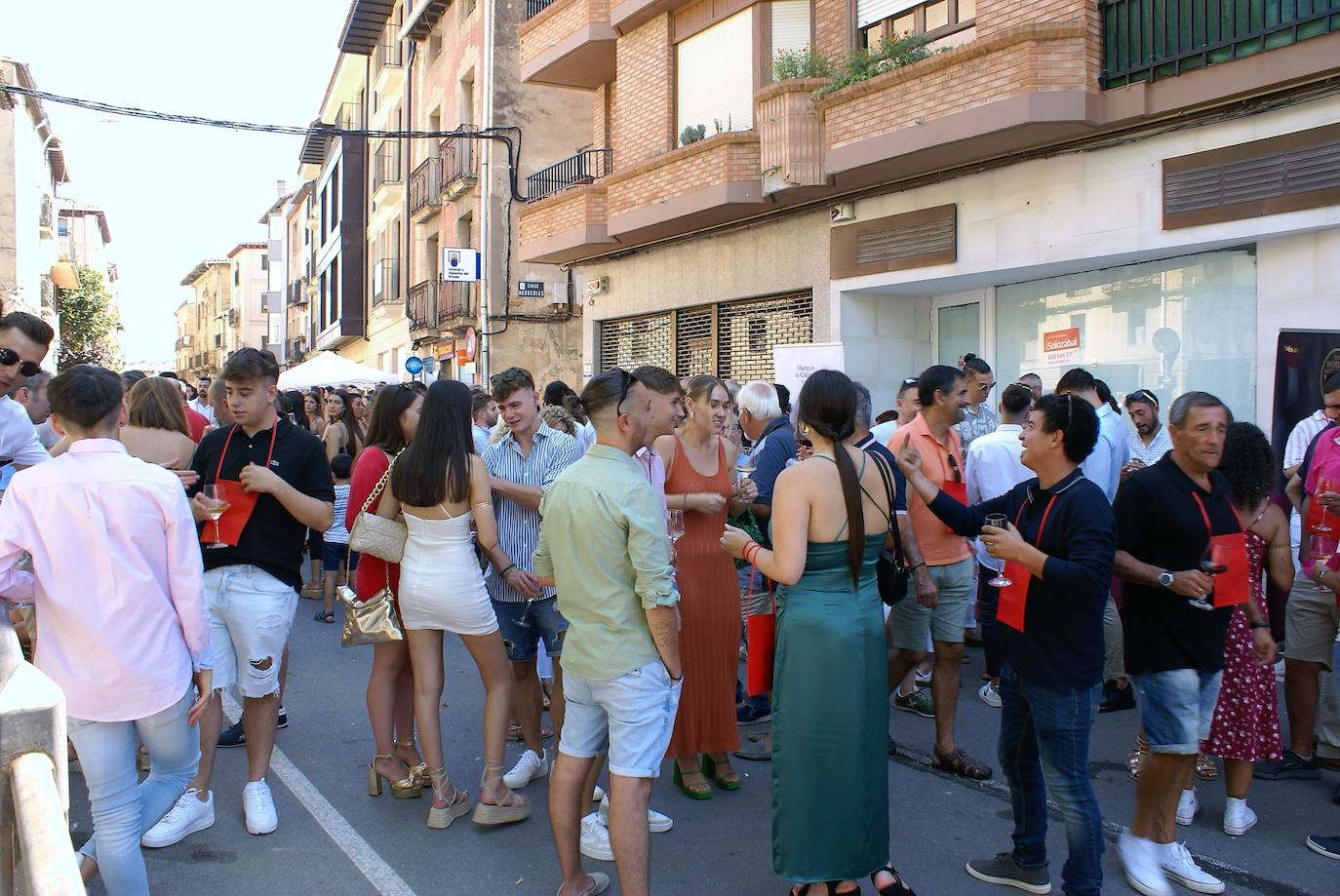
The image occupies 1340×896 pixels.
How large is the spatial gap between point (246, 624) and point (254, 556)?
306 millimetres

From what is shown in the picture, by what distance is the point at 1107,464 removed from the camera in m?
6.88

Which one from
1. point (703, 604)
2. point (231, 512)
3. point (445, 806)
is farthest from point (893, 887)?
point (231, 512)

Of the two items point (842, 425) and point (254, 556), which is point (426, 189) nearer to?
point (254, 556)

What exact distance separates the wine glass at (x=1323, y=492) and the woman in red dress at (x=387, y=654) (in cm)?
424

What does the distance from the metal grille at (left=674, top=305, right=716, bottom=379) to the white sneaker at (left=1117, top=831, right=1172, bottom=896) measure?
11.8 meters

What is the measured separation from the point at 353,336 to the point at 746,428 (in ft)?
113

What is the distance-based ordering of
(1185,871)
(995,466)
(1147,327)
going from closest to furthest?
(1185,871) → (995,466) → (1147,327)

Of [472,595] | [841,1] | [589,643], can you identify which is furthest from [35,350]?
[841,1]

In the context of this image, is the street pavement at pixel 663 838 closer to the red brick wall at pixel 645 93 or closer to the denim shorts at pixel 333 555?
the denim shorts at pixel 333 555

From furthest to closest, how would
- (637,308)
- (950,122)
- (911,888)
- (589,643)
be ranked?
(637,308), (950,122), (911,888), (589,643)

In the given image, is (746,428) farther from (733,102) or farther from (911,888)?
(733,102)

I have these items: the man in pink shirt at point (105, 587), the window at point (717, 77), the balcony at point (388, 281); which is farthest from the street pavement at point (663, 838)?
the balcony at point (388, 281)

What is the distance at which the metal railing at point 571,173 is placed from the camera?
1845 centimetres

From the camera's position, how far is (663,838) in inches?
185
